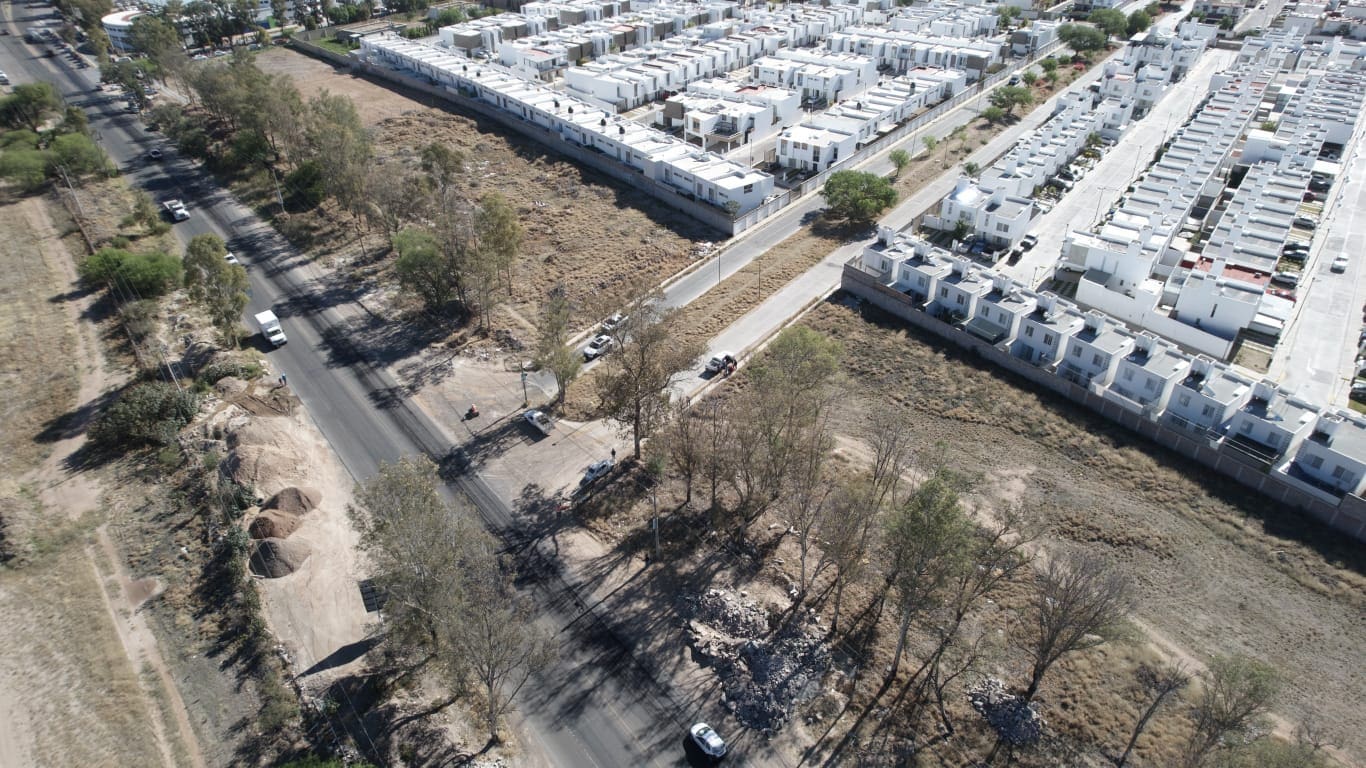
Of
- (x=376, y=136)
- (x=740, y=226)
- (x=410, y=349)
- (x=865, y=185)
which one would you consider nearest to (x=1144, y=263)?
(x=865, y=185)

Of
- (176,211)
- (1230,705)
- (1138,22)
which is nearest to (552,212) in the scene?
(176,211)

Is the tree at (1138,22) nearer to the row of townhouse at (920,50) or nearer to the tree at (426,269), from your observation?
the row of townhouse at (920,50)

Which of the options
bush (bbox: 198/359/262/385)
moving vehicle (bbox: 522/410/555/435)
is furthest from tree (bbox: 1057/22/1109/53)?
bush (bbox: 198/359/262/385)

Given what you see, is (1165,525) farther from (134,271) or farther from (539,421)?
(134,271)

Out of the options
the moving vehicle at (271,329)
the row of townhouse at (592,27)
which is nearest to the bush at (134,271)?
the moving vehicle at (271,329)

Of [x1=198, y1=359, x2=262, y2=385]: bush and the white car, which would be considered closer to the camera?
the white car

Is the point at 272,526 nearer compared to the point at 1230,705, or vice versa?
the point at 1230,705

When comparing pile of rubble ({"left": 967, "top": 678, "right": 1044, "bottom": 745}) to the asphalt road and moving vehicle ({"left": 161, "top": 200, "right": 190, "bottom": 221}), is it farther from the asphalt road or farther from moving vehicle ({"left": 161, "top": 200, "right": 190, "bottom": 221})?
moving vehicle ({"left": 161, "top": 200, "right": 190, "bottom": 221})
